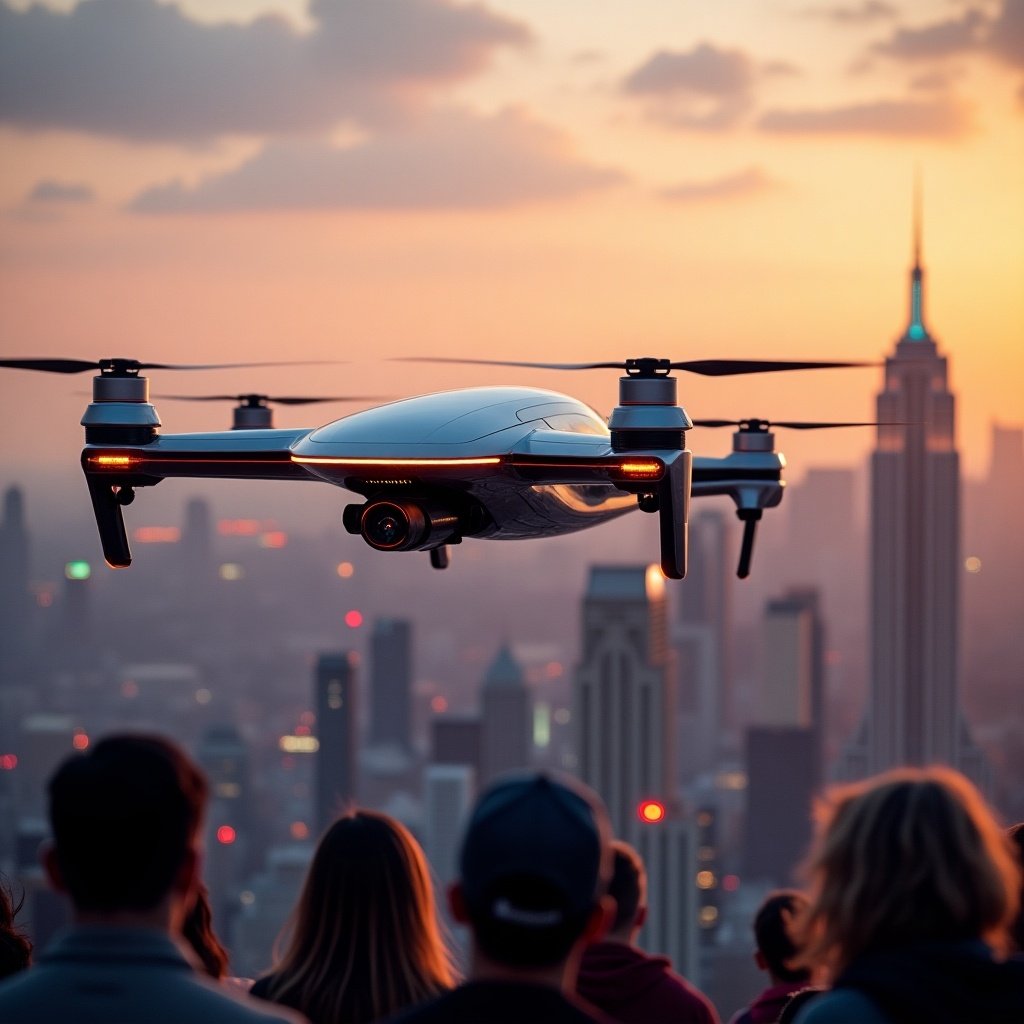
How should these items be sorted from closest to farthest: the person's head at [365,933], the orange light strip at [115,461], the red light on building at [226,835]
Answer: the person's head at [365,933]
the orange light strip at [115,461]
the red light on building at [226,835]

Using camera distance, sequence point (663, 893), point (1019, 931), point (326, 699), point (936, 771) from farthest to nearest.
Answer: point (326, 699) → point (663, 893) → point (1019, 931) → point (936, 771)

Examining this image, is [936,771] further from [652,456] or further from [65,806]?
[652,456]

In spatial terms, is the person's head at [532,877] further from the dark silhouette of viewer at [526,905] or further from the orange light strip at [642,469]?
the orange light strip at [642,469]

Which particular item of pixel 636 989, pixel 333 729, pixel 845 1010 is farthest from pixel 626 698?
pixel 845 1010

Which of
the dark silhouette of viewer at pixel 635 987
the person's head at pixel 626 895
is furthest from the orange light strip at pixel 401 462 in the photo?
the dark silhouette of viewer at pixel 635 987

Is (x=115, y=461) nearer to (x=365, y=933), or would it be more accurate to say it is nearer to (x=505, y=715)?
(x=365, y=933)

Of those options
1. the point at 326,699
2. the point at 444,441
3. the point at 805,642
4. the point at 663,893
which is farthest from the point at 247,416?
the point at 805,642
